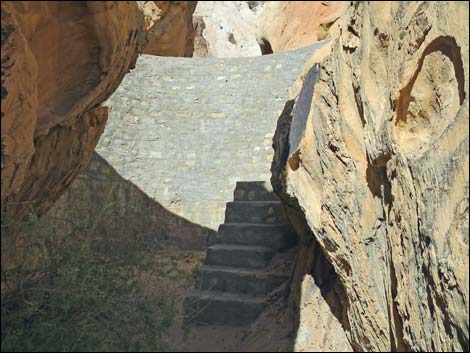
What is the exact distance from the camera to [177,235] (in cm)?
838

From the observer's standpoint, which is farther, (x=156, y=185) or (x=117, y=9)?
(x=156, y=185)

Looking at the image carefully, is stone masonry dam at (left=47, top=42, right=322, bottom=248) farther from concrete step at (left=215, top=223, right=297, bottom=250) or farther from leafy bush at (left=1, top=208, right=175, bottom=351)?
leafy bush at (left=1, top=208, right=175, bottom=351)

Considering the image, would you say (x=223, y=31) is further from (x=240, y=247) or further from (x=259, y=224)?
(x=240, y=247)

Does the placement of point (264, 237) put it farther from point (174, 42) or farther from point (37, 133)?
point (174, 42)

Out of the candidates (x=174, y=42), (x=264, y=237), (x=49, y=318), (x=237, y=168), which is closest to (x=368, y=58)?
(x=49, y=318)

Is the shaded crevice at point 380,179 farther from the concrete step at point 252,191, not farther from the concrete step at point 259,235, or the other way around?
the concrete step at point 252,191

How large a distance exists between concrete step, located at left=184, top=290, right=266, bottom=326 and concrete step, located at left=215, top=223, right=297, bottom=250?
1.02 meters

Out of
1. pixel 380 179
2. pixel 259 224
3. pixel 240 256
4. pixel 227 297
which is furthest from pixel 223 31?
pixel 380 179

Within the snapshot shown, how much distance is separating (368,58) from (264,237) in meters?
3.49

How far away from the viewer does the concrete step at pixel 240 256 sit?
6.27m

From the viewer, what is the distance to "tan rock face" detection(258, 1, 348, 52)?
12.0 meters

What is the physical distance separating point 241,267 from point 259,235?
577 mm

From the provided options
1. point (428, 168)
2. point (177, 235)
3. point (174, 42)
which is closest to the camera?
point (428, 168)

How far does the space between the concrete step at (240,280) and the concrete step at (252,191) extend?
77.2 inches
